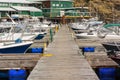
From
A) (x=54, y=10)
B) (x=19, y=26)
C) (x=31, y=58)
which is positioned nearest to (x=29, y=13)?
(x=54, y=10)

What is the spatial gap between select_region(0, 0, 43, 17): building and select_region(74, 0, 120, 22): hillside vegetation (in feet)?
66.4

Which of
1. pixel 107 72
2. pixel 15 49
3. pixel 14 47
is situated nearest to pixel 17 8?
pixel 15 49

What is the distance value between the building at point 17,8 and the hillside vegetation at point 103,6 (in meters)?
20.2

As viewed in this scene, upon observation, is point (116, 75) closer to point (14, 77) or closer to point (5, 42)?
point (14, 77)

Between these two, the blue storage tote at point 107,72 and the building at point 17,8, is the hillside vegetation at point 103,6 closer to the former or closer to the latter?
the building at point 17,8

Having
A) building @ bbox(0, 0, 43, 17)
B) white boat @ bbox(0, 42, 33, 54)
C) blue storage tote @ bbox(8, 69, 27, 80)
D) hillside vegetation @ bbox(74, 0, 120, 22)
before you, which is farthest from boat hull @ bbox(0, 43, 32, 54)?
hillside vegetation @ bbox(74, 0, 120, 22)

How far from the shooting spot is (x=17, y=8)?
276 feet

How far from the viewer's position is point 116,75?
14297 mm

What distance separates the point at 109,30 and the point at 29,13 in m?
57.7

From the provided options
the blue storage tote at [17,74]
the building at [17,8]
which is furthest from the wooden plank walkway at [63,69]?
the building at [17,8]

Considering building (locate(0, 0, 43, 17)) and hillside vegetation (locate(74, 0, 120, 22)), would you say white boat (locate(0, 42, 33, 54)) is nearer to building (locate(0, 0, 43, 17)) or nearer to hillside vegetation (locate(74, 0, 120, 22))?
building (locate(0, 0, 43, 17))

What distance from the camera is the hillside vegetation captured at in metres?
102

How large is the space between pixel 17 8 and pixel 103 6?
3543 centimetres

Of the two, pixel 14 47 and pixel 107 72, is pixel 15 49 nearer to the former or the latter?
pixel 14 47
